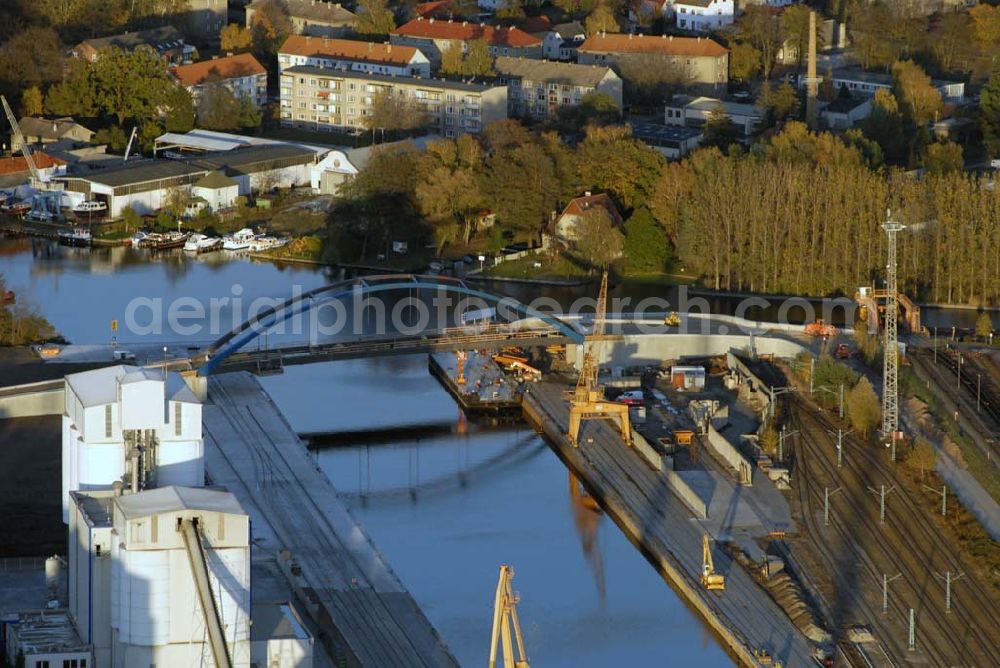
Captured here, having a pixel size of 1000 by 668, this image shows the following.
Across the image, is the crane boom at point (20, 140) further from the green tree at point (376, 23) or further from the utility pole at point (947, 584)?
the utility pole at point (947, 584)

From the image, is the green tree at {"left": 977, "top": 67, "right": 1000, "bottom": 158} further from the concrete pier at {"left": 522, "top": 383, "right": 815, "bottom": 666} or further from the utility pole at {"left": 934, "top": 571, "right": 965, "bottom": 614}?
the utility pole at {"left": 934, "top": 571, "right": 965, "bottom": 614}

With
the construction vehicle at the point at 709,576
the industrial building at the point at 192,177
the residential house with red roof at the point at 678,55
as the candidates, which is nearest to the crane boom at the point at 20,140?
the industrial building at the point at 192,177

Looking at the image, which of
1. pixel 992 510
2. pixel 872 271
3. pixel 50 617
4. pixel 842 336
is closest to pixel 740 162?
pixel 872 271

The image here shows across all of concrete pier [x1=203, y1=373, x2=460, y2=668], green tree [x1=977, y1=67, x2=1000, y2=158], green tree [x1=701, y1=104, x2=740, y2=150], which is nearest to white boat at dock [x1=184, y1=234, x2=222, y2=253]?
concrete pier [x1=203, y1=373, x2=460, y2=668]

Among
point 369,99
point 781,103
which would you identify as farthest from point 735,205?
point 369,99

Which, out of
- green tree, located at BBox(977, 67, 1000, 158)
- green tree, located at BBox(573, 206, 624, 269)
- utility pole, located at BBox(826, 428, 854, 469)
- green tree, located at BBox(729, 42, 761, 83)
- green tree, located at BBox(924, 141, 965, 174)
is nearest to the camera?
utility pole, located at BBox(826, 428, 854, 469)

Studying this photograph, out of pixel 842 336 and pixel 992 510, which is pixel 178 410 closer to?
pixel 992 510
